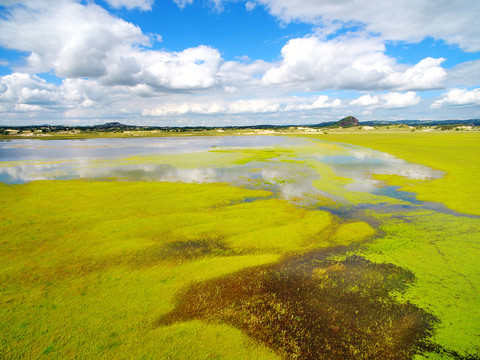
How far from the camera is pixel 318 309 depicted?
8.58m

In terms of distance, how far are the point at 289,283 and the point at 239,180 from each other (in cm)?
1973

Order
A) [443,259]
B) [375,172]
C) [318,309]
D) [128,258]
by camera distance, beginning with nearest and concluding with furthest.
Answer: [318,309]
[443,259]
[128,258]
[375,172]

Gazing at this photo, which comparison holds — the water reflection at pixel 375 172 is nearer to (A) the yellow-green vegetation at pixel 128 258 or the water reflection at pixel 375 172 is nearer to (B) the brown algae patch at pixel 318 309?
(A) the yellow-green vegetation at pixel 128 258

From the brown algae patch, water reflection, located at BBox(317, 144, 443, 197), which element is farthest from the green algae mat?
water reflection, located at BBox(317, 144, 443, 197)

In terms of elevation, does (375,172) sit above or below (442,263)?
above

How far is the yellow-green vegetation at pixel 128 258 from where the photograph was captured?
7273mm

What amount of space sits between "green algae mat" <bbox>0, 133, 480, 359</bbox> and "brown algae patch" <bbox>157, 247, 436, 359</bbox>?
0.04 metres

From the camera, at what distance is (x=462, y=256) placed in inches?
472

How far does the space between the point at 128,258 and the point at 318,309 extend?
29.2 ft

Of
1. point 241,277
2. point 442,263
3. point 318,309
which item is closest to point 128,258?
point 241,277

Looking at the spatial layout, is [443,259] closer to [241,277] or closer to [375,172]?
[241,277]

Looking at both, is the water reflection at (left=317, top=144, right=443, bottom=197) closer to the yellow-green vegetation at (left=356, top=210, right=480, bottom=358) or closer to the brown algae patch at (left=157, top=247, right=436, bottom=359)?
the yellow-green vegetation at (left=356, top=210, right=480, bottom=358)

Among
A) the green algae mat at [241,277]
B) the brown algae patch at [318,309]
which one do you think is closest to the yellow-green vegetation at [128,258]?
the green algae mat at [241,277]

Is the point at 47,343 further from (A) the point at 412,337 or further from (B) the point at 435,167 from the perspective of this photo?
(B) the point at 435,167
